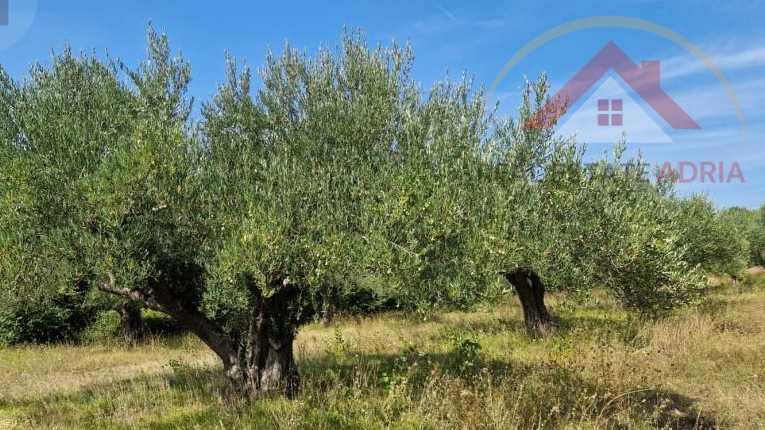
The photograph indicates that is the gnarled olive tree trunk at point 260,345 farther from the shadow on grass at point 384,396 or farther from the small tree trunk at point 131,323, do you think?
the small tree trunk at point 131,323

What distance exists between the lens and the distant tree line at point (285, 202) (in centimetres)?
850

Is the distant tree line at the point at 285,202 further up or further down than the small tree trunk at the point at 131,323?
further up

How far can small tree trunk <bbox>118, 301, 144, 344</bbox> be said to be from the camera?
28.1 meters

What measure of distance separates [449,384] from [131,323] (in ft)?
80.2

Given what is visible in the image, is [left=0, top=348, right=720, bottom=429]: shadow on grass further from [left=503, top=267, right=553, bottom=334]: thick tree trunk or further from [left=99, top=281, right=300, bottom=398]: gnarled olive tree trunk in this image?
[left=503, top=267, right=553, bottom=334]: thick tree trunk

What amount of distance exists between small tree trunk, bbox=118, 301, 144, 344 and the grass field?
120 inches

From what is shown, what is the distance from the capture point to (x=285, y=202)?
902cm

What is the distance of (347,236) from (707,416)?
1035 centimetres

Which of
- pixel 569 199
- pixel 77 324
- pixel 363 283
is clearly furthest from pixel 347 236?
pixel 77 324

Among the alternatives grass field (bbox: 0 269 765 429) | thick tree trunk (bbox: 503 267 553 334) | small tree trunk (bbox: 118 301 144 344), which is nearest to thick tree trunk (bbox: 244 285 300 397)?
grass field (bbox: 0 269 765 429)

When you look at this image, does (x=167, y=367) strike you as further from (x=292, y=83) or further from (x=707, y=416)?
(x=707, y=416)

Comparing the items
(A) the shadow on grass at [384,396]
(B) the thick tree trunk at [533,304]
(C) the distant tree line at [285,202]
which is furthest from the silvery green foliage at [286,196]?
(B) the thick tree trunk at [533,304]

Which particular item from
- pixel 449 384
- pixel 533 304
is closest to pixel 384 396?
pixel 449 384

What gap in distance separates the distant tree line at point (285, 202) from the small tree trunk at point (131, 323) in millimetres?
17706
